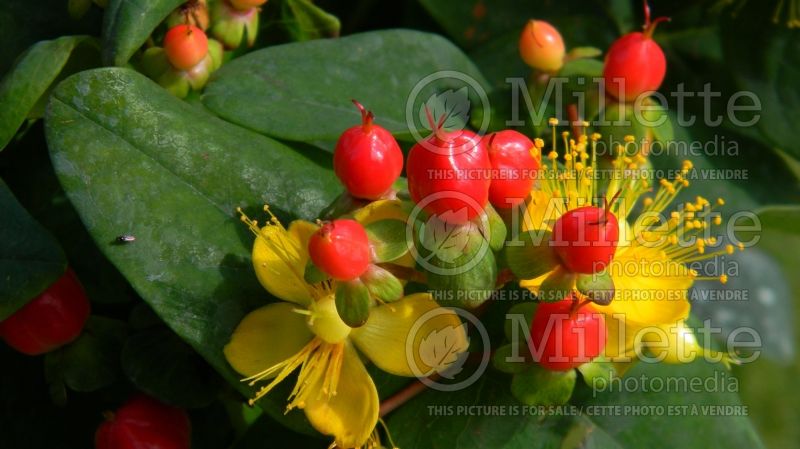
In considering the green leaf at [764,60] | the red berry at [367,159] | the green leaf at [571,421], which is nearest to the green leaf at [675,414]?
the green leaf at [571,421]

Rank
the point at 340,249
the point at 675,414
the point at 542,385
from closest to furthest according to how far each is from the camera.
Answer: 1. the point at 340,249
2. the point at 542,385
3. the point at 675,414

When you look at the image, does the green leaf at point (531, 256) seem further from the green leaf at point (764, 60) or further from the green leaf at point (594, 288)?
the green leaf at point (764, 60)

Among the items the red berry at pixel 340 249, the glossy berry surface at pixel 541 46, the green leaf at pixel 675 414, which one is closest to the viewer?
the red berry at pixel 340 249

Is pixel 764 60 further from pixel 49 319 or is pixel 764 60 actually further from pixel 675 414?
pixel 49 319

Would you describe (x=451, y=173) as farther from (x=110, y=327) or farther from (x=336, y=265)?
(x=110, y=327)

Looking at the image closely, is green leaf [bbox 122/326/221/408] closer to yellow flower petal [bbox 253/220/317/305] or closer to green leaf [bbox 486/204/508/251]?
yellow flower petal [bbox 253/220/317/305]

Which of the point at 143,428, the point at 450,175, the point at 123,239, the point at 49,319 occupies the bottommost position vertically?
the point at 143,428

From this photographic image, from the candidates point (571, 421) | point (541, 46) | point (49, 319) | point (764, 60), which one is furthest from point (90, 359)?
point (764, 60)
